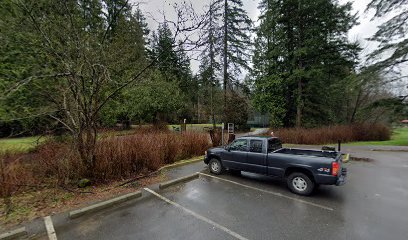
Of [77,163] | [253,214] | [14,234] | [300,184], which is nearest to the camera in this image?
[14,234]

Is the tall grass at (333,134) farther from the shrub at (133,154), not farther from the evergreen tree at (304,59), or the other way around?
the shrub at (133,154)

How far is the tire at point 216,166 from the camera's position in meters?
7.67

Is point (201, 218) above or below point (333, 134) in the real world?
below

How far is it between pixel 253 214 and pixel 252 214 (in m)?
0.02

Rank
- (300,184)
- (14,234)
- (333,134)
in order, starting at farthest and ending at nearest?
(333,134), (300,184), (14,234)

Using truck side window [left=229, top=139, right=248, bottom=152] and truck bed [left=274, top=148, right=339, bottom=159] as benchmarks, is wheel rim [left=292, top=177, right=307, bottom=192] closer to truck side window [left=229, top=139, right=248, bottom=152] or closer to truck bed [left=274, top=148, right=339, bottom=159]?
truck bed [left=274, top=148, right=339, bottom=159]

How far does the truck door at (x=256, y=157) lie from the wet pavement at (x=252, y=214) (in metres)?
0.53

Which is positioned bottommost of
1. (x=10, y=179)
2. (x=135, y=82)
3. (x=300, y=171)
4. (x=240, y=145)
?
(x=10, y=179)

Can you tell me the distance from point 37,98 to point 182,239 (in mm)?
6286

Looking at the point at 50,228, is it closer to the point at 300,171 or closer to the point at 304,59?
the point at 300,171

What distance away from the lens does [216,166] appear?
7.79 meters

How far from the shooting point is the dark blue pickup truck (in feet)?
17.0

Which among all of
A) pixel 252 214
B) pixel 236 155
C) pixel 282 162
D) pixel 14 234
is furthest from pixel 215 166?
pixel 14 234

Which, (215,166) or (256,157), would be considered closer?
(256,157)
